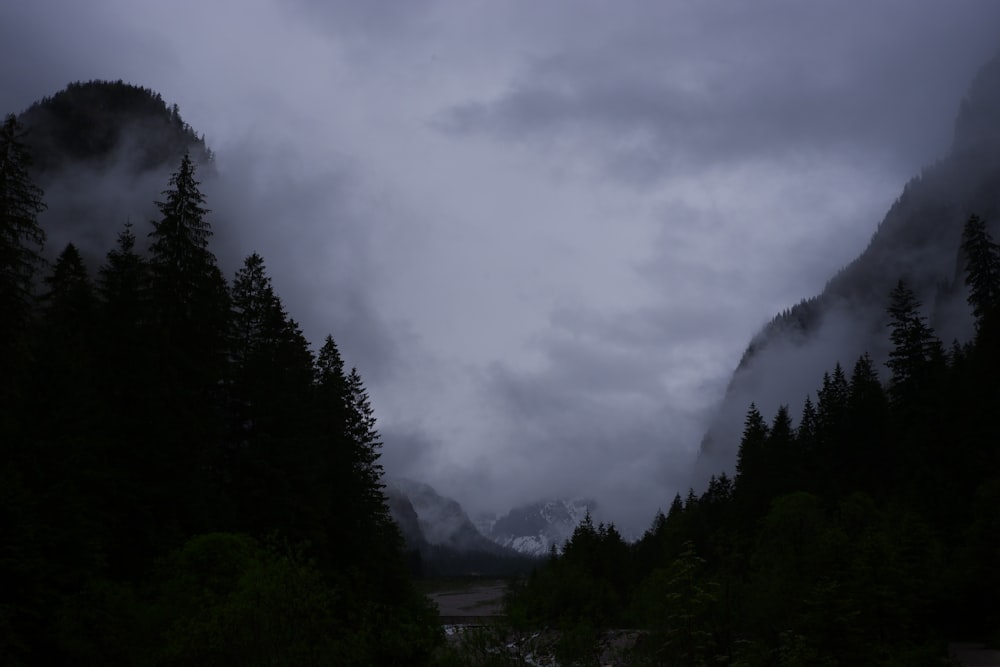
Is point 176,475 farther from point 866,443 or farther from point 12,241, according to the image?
point 866,443

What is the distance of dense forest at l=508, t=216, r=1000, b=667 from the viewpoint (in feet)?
85.2

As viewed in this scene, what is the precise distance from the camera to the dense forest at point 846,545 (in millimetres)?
25969

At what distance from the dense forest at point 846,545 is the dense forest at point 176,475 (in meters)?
7.91

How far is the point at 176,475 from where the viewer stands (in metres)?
39.2

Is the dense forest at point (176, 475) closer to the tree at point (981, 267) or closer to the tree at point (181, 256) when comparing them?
the tree at point (181, 256)

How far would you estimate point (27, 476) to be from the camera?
28.3 metres

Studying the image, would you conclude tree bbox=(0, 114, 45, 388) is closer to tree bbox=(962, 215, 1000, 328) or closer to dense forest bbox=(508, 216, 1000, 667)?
dense forest bbox=(508, 216, 1000, 667)

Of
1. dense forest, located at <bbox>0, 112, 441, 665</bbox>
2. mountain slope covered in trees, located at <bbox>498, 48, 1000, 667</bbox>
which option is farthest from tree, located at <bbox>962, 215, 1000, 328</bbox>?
dense forest, located at <bbox>0, 112, 441, 665</bbox>

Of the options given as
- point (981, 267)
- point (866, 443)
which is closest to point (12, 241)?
point (866, 443)

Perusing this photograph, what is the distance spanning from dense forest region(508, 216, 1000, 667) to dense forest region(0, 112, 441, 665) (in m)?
7.91

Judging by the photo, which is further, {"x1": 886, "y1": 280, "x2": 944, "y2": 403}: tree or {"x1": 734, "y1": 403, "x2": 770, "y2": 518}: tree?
{"x1": 734, "y1": 403, "x2": 770, "y2": 518}: tree

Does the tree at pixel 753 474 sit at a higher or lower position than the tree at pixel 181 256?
lower

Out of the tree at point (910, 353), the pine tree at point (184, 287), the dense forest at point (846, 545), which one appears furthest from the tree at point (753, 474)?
the pine tree at point (184, 287)

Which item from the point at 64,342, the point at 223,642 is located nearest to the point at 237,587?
the point at 223,642
